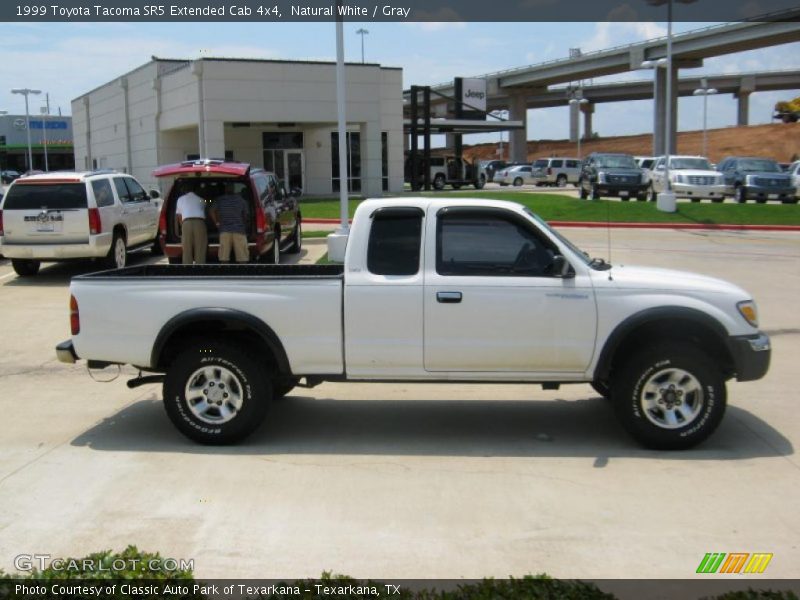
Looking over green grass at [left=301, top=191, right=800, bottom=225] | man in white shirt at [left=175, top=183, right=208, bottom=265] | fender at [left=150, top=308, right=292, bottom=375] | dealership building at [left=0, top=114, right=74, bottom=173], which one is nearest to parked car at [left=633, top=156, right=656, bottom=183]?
green grass at [left=301, top=191, right=800, bottom=225]

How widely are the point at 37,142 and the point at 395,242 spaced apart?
9659cm

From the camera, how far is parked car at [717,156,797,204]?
32.4 metres

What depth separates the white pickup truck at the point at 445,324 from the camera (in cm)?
646

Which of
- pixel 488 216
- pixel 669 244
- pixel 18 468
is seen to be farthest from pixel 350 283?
pixel 669 244

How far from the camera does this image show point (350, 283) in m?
6.56

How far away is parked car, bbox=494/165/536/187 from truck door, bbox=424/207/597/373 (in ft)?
190

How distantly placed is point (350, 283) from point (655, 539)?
2.81 metres

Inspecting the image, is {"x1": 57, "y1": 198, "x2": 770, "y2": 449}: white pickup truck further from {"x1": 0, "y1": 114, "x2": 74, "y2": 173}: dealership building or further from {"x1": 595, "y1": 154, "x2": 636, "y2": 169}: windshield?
{"x1": 0, "y1": 114, "x2": 74, "y2": 173}: dealership building

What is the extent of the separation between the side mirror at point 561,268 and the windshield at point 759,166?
29935 mm

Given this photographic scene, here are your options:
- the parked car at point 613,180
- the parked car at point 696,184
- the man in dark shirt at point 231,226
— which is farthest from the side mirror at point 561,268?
the parked car at point 613,180

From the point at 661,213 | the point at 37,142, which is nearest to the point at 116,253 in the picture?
the point at 661,213

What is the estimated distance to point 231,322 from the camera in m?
6.59

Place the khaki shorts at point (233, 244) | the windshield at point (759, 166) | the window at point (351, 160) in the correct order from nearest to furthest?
the khaki shorts at point (233, 244) < the windshield at point (759, 166) < the window at point (351, 160)

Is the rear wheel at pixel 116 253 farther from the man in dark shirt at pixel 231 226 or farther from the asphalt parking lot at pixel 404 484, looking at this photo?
the asphalt parking lot at pixel 404 484
